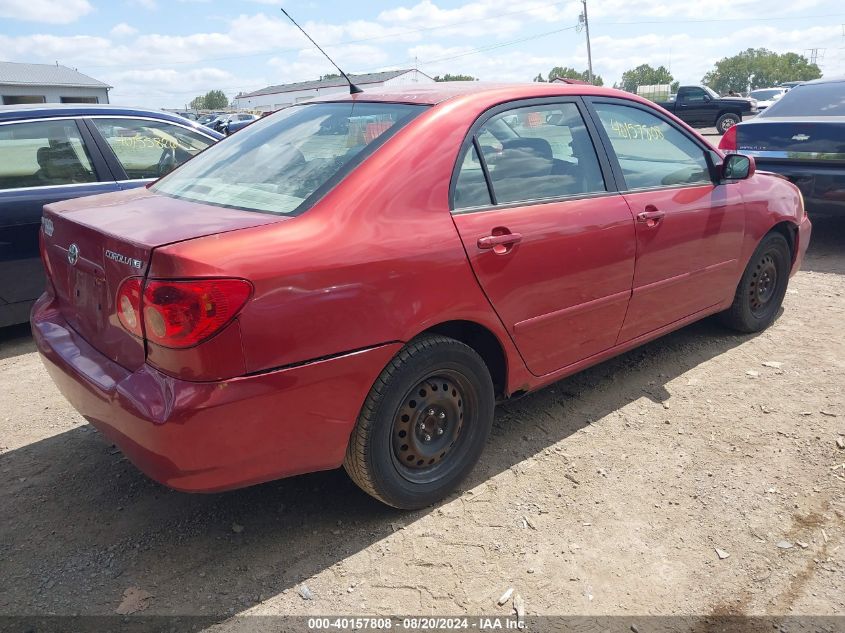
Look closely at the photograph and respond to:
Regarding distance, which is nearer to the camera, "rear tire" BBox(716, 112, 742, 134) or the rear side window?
"rear tire" BBox(716, 112, 742, 134)

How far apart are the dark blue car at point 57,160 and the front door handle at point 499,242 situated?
3466mm

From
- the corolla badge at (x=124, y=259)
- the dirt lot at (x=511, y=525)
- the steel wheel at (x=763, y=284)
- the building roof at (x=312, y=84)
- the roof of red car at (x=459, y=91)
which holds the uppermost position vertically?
the building roof at (x=312, y=84)

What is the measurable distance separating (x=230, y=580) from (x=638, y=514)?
160 centimetres

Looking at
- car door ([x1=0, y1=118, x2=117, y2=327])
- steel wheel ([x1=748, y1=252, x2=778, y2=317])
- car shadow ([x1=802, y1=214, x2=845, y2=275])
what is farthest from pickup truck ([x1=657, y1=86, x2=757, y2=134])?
car door ([x1=0, y1=118, x2=117, y2=327])

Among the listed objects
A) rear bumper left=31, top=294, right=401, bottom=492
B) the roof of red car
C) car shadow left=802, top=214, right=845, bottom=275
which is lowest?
car shadow left=802, top=214, right=845, bottom=275

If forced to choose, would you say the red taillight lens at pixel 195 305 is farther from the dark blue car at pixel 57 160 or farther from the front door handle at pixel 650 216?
the dark blue car at pixel 57 160

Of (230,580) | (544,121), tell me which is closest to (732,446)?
(544,121)

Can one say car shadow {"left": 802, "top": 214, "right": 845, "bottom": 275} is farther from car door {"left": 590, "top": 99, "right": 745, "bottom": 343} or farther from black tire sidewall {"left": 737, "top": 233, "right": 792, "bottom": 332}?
car door {"left": 590, "top": 99, "right": 745, "bottom": 343}

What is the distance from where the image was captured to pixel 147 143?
5336 millimetres

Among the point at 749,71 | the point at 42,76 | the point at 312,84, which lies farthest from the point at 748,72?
the point at 42,76

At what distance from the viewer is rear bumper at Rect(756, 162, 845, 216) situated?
617cm

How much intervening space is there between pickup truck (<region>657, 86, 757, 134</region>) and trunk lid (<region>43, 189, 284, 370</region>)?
77.0ft

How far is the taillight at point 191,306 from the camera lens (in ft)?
6.63

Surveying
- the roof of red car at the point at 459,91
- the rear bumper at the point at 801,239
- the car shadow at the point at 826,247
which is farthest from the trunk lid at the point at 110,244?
the car shadow at the point at 826,247
